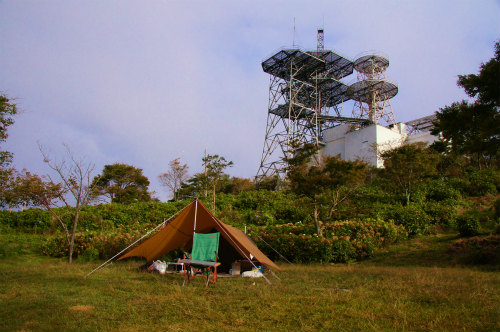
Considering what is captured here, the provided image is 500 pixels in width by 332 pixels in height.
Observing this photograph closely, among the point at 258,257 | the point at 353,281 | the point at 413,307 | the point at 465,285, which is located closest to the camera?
the point at 413,307

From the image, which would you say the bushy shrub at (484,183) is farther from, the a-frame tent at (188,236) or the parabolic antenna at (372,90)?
the parabolic antenna at (372,90)

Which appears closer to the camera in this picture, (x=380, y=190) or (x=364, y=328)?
(x=364, y=328)

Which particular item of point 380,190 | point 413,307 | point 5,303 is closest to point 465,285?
point 413,307

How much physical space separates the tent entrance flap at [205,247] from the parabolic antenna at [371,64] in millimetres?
28025

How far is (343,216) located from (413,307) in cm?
1022

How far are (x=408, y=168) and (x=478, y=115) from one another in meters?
8.40

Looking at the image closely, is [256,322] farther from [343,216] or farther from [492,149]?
[343,216]

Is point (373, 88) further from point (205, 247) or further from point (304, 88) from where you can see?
point (205, 247)

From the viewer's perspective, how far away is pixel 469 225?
1110 centimetres

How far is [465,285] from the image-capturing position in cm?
577

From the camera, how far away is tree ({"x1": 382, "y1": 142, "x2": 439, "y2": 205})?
15.5 metres

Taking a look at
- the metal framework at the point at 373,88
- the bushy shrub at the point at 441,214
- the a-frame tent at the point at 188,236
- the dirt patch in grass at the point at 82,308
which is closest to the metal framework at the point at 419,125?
the metal framework at the point at 373,88

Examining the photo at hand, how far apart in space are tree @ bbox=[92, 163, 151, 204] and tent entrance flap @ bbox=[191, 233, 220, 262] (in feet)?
63.7

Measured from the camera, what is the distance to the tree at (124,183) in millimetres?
26078
